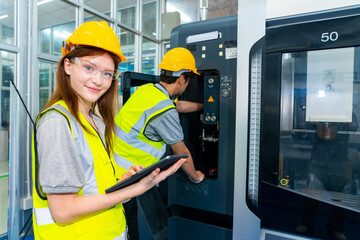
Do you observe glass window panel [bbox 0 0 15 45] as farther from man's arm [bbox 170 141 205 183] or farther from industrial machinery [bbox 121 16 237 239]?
man's arm [bbox 170 141 205 183]

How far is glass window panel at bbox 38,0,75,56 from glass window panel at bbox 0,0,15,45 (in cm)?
36

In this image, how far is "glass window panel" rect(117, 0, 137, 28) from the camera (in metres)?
4.91

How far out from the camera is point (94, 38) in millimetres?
857

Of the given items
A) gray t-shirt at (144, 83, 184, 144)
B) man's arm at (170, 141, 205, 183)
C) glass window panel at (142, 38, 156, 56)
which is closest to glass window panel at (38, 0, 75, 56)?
glass window panel at (142, 38, 156, 56)

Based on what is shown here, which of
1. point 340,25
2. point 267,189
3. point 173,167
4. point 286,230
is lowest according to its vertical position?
point 286,230

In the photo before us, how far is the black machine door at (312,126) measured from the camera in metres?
1.22

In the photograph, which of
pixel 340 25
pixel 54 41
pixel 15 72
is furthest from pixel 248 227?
pixel 54 41

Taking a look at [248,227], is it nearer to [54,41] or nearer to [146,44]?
[54,41]

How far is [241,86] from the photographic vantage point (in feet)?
4.24

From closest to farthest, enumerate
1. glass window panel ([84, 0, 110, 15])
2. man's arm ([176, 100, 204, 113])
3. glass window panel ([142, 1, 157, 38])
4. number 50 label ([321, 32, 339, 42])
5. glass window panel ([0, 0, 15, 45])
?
number 50 label ([321, 32, 339, 42]), man's arm ([176, 100, 204, 113]), glass window panel ([0, 0, 15, 45]), glass window panel ([84, 0, 110, 15]), glass window panel ([142, 1, 157, 38])

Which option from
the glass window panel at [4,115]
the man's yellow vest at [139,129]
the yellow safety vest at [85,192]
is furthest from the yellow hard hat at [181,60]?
the glass window panel at [4,115]

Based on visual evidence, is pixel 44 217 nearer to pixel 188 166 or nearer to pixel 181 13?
pixel 188 166

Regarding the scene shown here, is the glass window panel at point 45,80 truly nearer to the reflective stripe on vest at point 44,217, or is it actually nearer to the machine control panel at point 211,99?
the machine control panel at point 211,99

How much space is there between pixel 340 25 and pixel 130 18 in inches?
182
